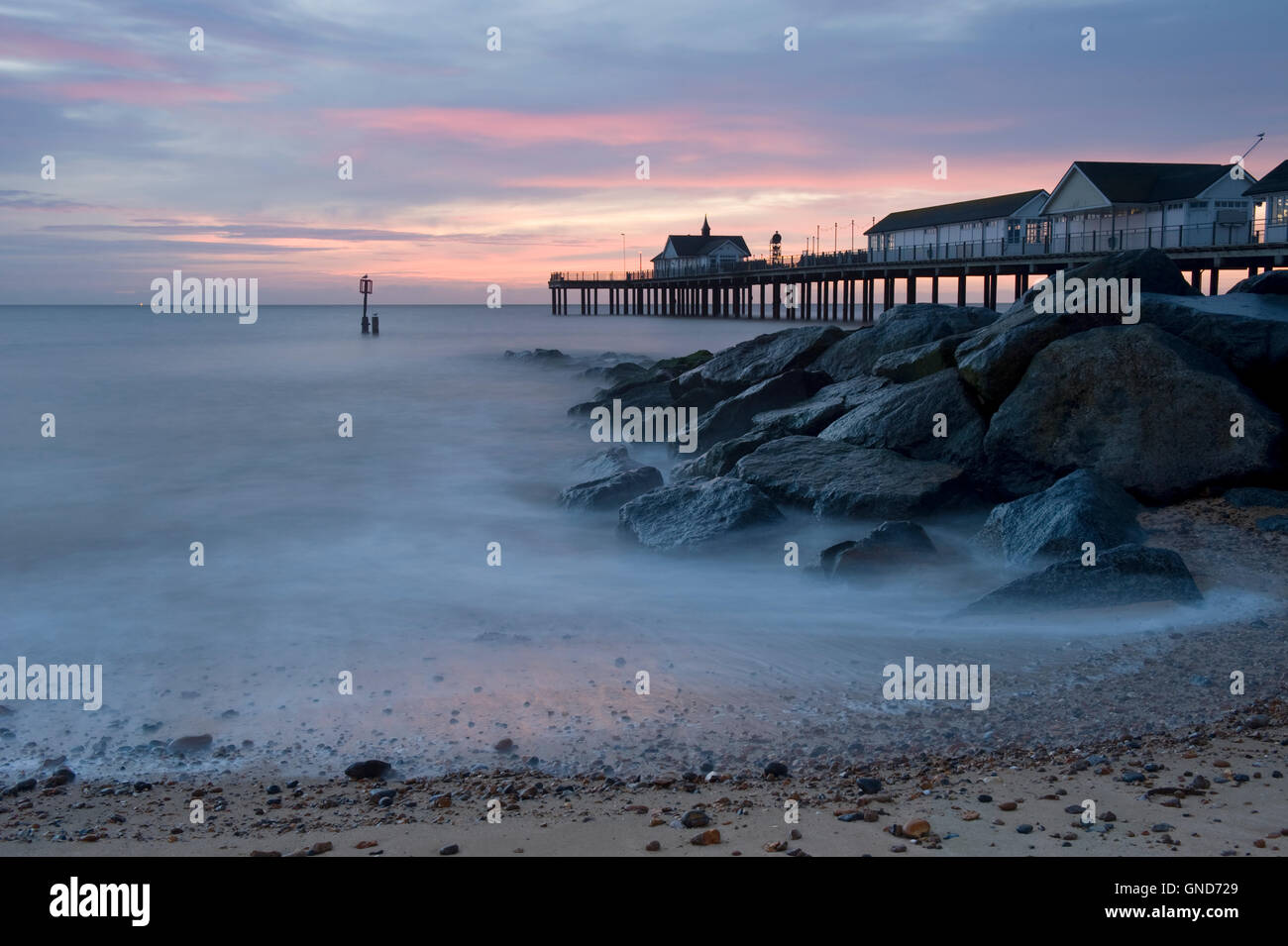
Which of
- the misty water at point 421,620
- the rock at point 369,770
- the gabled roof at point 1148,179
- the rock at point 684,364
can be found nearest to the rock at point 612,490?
the misty water at point 421,620

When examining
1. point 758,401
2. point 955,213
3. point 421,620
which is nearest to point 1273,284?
point 758,401

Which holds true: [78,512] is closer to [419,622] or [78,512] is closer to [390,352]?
[419,622]

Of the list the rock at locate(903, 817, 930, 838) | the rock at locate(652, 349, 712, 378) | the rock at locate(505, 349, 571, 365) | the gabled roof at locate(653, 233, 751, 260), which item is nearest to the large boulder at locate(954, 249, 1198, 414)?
the rock at locate(903, 817, 930, 838)

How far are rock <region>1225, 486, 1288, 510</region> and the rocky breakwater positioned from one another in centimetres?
14

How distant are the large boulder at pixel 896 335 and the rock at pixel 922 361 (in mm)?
1192

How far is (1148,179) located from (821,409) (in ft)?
121

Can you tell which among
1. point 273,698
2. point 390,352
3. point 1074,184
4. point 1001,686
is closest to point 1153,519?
point 1001,686

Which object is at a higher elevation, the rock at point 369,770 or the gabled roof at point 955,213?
the gabled roof at point 955,213

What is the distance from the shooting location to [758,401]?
14203 millimetres

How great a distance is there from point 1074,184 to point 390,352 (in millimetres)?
31833

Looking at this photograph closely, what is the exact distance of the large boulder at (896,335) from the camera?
46.0 ft

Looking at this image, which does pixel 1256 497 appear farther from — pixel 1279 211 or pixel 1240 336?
pixel 1279 211

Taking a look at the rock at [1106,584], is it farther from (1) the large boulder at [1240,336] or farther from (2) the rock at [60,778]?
(2) the rock at [60,778]

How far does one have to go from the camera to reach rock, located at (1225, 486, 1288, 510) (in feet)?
27.4
